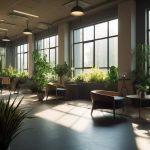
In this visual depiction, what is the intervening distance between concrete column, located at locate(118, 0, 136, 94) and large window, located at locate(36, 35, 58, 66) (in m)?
5.38

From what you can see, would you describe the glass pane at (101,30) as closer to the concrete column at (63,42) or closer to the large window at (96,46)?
the large window at (96,46)

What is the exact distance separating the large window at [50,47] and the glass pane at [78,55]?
1.82 meters

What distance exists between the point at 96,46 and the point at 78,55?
139cm

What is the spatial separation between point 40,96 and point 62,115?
3.30 meters

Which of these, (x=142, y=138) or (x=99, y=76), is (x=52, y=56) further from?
(x=142, y=138)

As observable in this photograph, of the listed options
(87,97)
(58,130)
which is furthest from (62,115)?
(87,97)

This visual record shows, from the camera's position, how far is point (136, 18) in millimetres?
8719

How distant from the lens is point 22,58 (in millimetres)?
17375

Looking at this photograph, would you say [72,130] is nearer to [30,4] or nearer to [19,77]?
[30,4]

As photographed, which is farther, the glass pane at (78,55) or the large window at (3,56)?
the large window at (3,56)

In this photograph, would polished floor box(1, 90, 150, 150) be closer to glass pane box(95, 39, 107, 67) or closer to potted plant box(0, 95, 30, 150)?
potted plant box(0, 95, 30, 150)

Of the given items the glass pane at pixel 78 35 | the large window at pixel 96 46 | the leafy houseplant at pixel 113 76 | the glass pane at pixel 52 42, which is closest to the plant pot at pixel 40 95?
the large window at pixel 96 46

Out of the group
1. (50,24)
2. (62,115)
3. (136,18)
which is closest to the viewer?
(62,115)

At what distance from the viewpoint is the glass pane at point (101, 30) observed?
10398 mm
